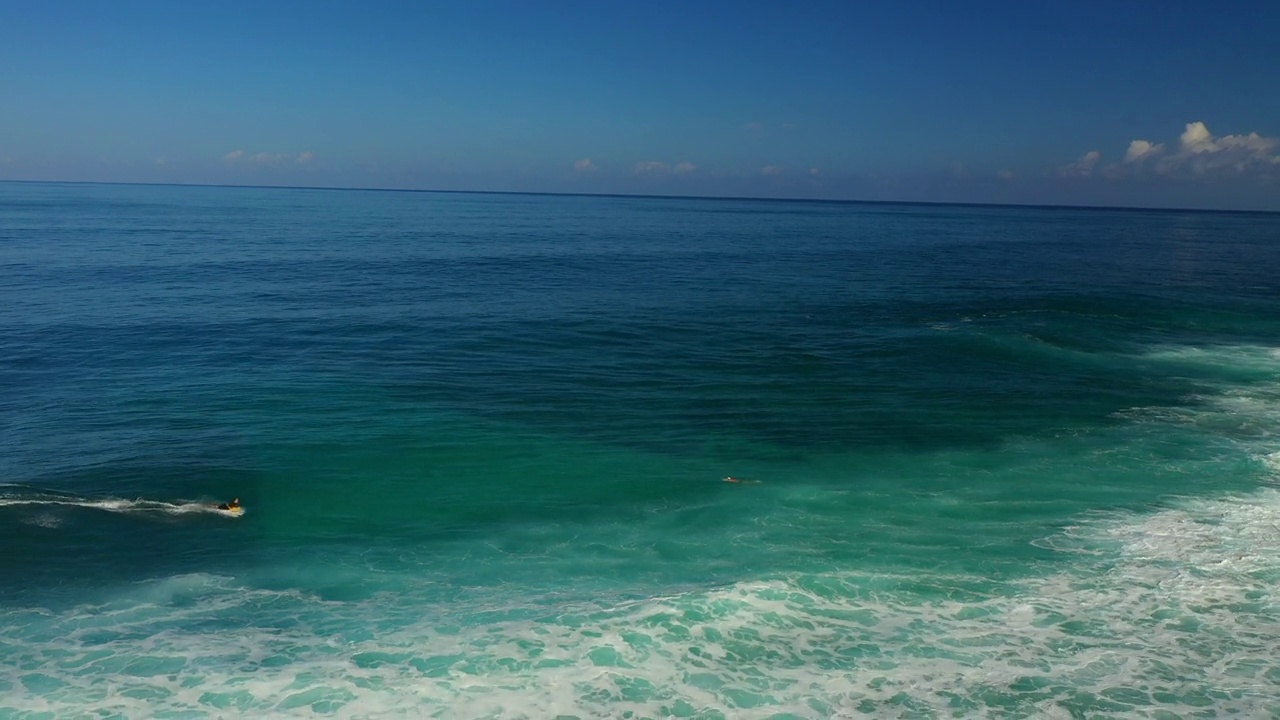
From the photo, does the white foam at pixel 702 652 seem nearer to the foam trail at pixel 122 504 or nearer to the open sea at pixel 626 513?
the open sea at pixel 626 513

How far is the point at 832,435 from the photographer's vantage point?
3428 centimetres

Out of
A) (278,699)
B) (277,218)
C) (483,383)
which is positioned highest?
(277,218)

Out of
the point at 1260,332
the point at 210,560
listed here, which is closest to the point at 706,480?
the point at 210,560

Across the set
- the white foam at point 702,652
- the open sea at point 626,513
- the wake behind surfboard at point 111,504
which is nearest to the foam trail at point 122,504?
the wake behind surfboard at point 111,504

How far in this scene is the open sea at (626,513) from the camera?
18266mm

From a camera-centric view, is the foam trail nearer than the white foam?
No

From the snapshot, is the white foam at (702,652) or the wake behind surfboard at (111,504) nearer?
the white foam at (702,652)

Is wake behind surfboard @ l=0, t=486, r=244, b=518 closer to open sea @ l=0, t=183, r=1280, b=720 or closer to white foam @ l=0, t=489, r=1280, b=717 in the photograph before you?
open sea @ l=0, t=183, r=1280, b=720

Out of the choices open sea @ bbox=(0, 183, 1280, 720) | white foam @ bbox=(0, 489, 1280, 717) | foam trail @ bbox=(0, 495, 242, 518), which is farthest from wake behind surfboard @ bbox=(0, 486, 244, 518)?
white foam @ bbox=(0, 489, 1280, 717)

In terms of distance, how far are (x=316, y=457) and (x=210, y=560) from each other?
8.13m

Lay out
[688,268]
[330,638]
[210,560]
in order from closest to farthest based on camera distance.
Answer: [330,638], [210,560], [688,268]

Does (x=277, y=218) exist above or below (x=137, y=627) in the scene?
above

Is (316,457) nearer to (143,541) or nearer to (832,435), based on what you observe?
(143,541)

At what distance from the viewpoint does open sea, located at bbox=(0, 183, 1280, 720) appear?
18.3m
